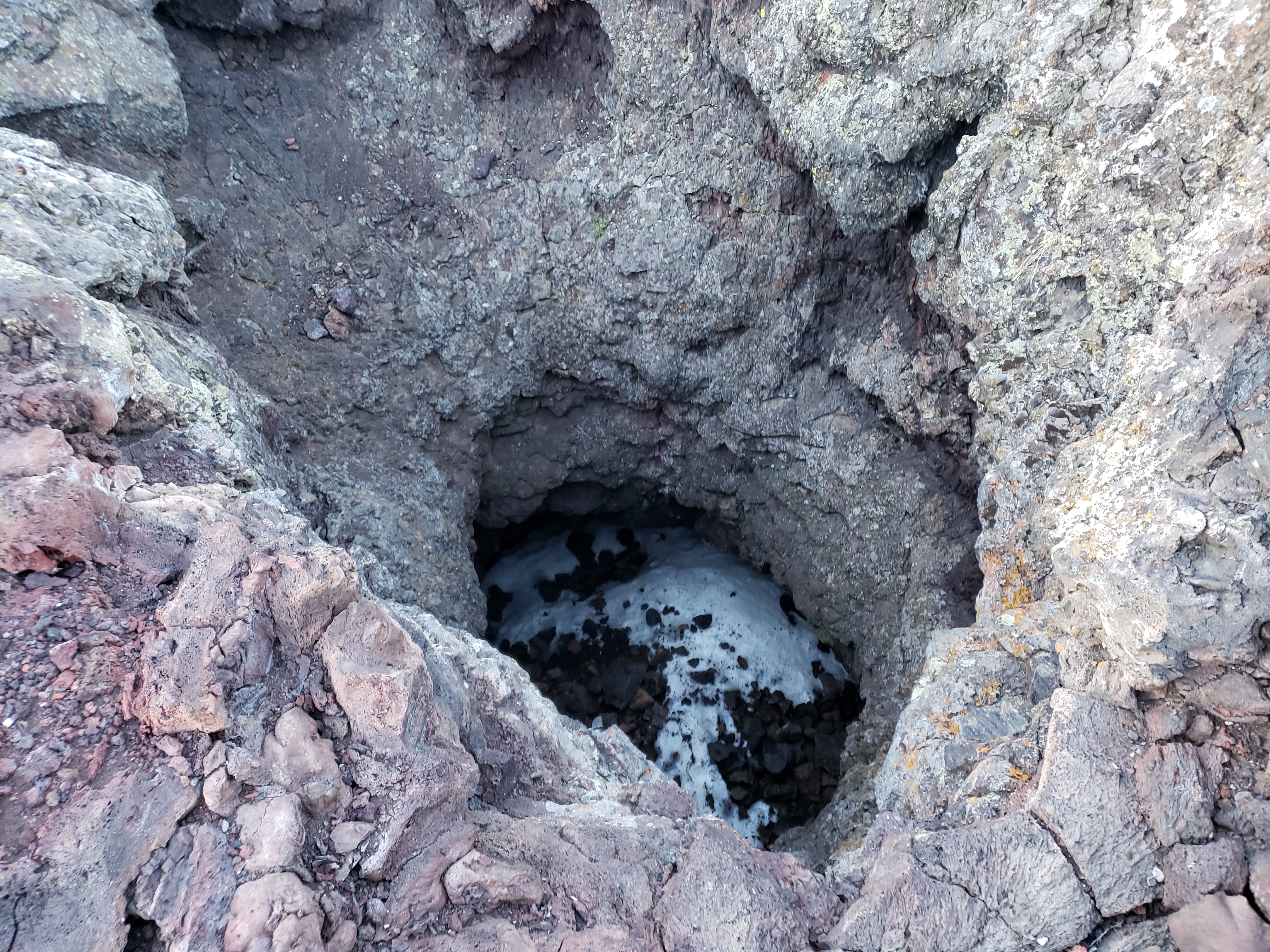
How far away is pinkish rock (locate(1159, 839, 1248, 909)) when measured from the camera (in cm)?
156

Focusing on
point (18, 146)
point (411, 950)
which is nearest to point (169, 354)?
point (18, 146)

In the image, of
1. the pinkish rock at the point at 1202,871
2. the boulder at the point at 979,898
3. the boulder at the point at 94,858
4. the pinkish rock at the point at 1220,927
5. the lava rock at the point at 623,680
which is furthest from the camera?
the lava rock at the point at 623,680

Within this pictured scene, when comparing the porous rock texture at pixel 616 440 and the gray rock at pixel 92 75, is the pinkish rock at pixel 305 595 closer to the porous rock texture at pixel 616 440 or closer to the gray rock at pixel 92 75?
the porous rock texture at pixel 616 440

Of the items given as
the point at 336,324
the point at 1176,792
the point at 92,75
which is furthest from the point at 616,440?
the point at 1176,792

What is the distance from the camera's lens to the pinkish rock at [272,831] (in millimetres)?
1503

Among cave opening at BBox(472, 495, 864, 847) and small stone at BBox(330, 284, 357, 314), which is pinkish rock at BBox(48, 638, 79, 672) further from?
cave opening at BBox(472, 495, 864, 847)

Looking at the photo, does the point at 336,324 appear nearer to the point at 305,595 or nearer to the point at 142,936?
the point at 305,595

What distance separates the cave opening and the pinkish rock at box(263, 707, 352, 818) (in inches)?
114

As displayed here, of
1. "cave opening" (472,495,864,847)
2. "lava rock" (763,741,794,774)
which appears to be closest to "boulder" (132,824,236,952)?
"cave opening" (472,495,864,847)

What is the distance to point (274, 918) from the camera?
1.44m

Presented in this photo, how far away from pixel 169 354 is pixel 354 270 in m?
1.65

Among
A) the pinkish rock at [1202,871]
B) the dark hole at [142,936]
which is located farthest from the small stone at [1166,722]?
the dark hole at [142,936]

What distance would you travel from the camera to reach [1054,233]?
2.51 m

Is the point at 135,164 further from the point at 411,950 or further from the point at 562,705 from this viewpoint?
the point at 562,705
